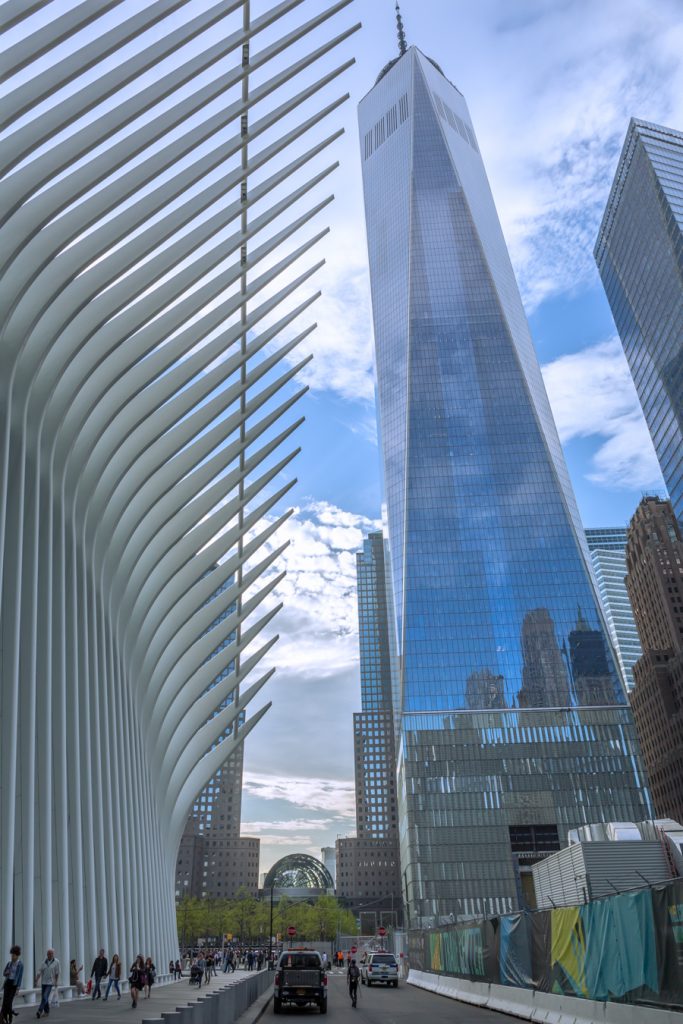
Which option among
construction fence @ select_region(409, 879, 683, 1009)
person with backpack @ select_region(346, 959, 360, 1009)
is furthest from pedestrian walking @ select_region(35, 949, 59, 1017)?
person with backpack @ select_region(346, 959, 360, 1009)

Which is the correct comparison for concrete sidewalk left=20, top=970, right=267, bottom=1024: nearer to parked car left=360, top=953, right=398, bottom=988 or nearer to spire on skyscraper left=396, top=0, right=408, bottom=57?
parked car left=360, top=953, right=398, bottom=988

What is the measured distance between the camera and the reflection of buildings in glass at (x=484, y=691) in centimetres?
9206

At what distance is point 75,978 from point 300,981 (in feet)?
19.4

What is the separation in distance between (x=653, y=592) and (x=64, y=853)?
119m

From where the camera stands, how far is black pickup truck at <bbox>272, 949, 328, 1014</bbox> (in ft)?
62.5

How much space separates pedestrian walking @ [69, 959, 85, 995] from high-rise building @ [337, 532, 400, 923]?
11550 cm

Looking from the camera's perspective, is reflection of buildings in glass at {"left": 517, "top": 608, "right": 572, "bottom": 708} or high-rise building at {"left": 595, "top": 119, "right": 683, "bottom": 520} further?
reflection of buildings in glass at {"left": 517, "top": 608, "right": 572, "bottom": 708}

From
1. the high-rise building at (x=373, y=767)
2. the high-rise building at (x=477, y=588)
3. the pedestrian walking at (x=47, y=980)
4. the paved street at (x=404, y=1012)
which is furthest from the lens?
the high-rise building at (x=373, y=767)

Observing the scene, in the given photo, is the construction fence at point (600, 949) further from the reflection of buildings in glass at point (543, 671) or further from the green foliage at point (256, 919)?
the green foliage at point (256, 919)

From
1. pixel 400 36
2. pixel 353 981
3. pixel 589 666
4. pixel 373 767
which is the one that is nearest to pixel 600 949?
pixel 353 981

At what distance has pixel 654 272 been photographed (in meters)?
96.2

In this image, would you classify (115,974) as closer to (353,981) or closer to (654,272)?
(353,981)

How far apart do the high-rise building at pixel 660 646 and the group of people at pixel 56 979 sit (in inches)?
3946

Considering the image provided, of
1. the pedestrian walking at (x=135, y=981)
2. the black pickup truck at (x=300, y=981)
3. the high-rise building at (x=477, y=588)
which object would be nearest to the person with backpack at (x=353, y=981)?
the black pickup truck at (x=300, y=981)
